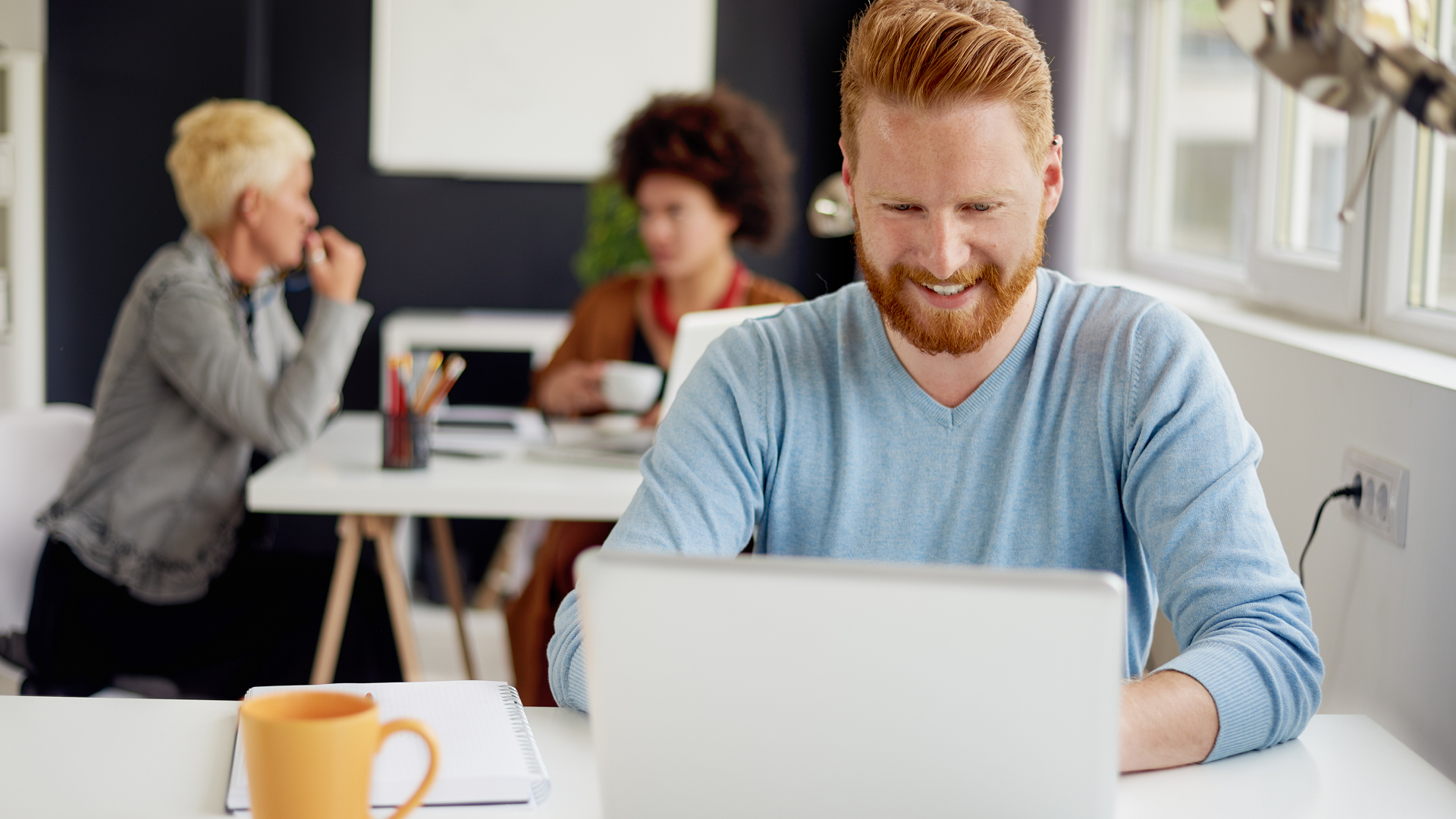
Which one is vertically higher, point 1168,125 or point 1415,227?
point 1168,125

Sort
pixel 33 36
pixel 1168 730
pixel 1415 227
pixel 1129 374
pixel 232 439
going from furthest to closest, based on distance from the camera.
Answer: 1. pixel 33 36
2. pixel 232 439
3. pixel 1415 227
4. pixel 1129 374
5. pixel 1168 730

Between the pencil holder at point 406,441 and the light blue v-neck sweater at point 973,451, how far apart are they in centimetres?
91

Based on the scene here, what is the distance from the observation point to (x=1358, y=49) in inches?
29.0

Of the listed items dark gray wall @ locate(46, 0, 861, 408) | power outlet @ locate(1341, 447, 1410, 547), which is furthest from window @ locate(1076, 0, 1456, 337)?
dark gray wall @ locate(46, 0, 861, 408)

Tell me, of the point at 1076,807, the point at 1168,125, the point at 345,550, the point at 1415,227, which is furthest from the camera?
the point at 1168,125

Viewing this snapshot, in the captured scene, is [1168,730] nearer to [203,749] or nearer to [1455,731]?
[1455,731]

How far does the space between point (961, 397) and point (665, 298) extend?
1.46 metres

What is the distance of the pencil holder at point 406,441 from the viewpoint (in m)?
1.97

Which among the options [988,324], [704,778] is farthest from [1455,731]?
[704,778]

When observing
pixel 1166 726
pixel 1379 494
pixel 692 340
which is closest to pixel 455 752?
pixel 1166 726

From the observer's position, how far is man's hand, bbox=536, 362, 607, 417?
7.80 feet

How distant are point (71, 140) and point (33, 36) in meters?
0.33

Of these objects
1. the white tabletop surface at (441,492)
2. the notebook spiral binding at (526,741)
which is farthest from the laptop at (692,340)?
the notebook spiral binding at (526,741)

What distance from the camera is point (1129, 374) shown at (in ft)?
3.64
